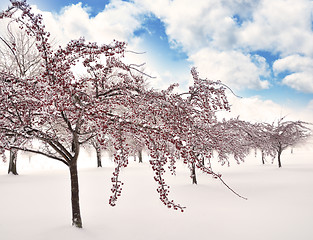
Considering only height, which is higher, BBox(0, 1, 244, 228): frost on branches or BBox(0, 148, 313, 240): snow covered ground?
BBox(0, 1, 244, 228): frost on branches

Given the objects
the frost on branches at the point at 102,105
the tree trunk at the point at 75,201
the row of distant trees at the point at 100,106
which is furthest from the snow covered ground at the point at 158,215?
the frost on branches at the point at 102,105

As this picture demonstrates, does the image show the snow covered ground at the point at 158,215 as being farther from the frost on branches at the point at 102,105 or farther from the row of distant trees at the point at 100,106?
the frost on branches at the point at 102,105

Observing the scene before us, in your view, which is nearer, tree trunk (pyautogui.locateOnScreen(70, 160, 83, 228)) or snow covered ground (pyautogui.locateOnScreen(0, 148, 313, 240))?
tree trunk (pyautogui.locateOnScreen(70, 160, 83, 228))

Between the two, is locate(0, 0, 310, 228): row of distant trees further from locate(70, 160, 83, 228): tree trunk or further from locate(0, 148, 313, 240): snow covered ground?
locate(0, 148, 313, 240): snow covered ground

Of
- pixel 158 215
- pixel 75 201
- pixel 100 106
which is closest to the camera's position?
pixel 100 106

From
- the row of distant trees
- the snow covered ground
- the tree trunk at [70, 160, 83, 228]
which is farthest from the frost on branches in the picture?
the snow covered ground

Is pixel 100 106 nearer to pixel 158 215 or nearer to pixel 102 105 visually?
pixel 102 105

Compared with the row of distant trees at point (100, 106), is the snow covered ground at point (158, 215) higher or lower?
lower

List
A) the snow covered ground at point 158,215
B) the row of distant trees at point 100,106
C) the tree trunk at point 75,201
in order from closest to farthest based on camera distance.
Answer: the row of distant trees at point 100,106
the tree trunk at point 75,201
the snow covered ground at point 158,215

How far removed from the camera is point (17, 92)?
3805 millimetres

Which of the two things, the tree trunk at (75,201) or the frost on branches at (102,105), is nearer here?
the frost on branches at (102,105)

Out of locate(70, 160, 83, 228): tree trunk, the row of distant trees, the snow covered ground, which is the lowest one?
the snow covered ground

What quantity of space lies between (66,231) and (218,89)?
5165 mm

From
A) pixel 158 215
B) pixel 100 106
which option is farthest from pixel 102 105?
pixel 158 215
